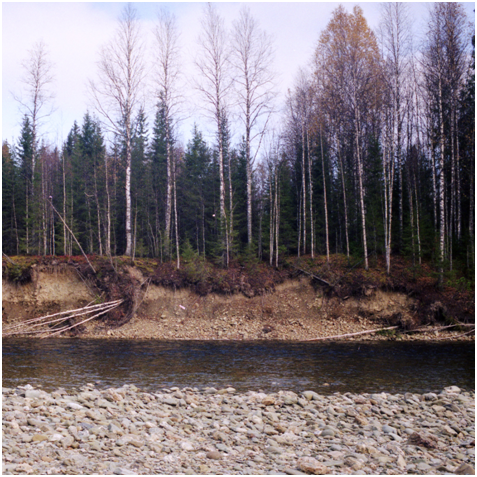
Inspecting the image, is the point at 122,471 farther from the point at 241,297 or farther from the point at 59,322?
the point at 241,297

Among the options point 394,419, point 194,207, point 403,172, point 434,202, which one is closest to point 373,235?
point 434,202

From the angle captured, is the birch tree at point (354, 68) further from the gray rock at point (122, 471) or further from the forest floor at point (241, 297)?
the gray rock at point (122, 471)

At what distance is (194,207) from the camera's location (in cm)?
3139

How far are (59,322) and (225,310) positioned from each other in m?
8.67

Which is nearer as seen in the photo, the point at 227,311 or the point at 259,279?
the point at 227,311

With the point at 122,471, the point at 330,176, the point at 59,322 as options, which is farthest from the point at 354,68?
the point at 122,471

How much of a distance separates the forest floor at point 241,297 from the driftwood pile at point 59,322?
0.42m

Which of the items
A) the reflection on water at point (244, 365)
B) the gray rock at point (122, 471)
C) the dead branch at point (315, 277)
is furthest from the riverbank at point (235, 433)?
the dead branch at point (315, 277)

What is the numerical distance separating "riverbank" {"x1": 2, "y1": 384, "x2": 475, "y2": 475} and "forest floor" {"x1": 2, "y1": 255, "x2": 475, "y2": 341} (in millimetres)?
9934

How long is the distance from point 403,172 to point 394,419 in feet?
74.9

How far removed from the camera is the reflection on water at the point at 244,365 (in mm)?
10914

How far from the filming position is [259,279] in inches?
884

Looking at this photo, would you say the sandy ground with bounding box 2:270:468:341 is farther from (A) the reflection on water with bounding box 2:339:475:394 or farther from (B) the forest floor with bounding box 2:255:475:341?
(A) the reflection on water with bounding box 2:339:475:394

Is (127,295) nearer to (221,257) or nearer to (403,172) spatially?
(221,257)
